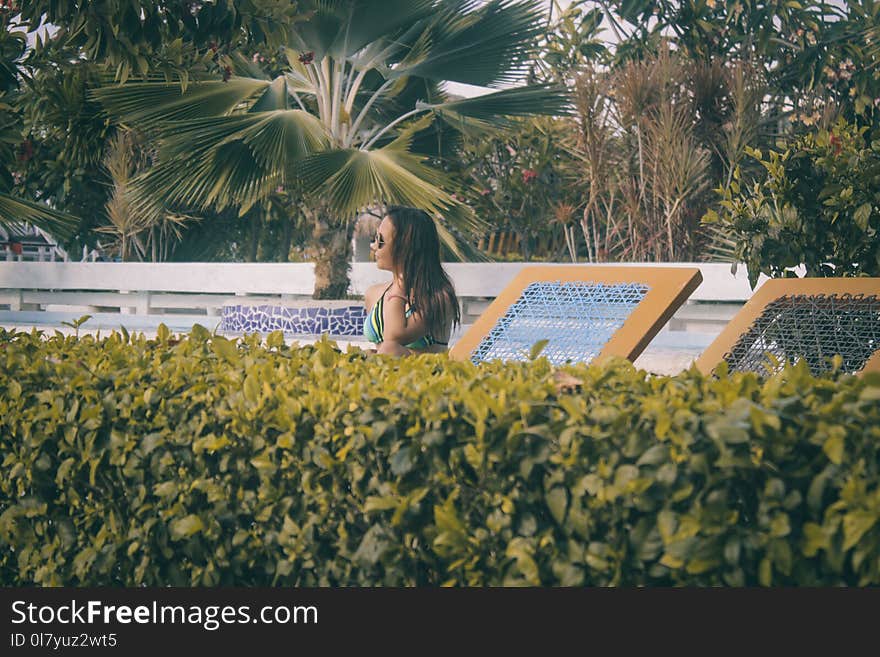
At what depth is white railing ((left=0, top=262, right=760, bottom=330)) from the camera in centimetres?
991

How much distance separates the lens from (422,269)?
4.54 metres

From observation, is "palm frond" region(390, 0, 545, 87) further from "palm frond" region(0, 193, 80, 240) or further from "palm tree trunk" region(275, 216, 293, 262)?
"palm tree trunk" region(275, 216, 293, 262)

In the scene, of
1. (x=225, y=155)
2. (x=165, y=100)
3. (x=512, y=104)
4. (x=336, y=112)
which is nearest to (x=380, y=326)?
(x=225, y=155)

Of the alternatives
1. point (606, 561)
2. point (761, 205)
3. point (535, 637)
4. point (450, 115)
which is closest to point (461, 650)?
point (535, 637)

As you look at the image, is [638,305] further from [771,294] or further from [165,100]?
[165,100]

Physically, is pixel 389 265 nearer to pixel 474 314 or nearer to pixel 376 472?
pixel 376 472

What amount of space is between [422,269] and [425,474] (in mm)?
2208

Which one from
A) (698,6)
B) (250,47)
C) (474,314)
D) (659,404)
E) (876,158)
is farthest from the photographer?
(698,6)

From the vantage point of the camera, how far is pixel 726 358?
4.43m

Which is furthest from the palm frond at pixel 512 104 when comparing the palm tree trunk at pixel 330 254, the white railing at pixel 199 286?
the palm tree trunk at pixel 330 254

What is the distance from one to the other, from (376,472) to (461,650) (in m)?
0.45

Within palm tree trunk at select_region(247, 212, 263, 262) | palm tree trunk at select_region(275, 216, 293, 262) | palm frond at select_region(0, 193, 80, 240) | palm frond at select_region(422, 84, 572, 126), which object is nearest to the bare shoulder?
palm frond at select_region(0, 193, 80, 240)

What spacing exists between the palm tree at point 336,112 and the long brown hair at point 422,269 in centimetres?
412

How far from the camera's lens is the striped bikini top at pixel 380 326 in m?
4.50
